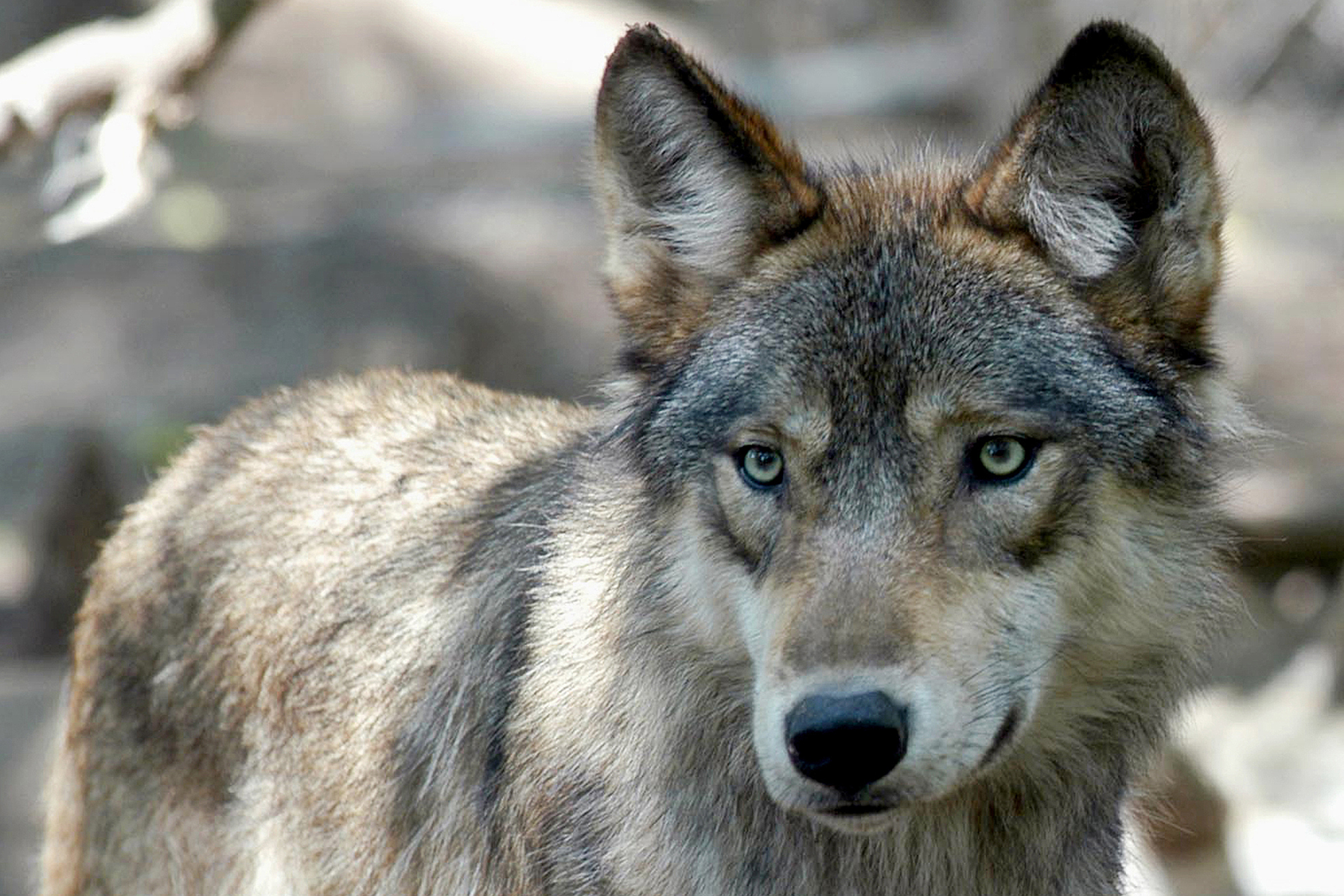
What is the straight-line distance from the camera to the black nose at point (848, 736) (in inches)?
133

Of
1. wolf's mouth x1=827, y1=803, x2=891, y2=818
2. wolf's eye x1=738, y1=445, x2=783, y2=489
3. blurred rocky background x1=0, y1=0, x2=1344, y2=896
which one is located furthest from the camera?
blurred rocky background x1=0, y1=0, x2=1344, y2=896

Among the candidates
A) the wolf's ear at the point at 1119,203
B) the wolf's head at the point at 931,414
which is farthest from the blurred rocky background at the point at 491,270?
the wolf's ear at the point at 1119,203

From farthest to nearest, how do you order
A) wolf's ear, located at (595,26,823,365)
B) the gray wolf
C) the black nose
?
wolf's ear, located at (595,26,823,365)
the gray wolf
the black nose

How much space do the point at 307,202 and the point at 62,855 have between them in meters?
11.1

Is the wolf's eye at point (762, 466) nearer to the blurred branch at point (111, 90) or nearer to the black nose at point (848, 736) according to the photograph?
the black nose at point (848, 736)

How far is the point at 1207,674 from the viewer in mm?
4391

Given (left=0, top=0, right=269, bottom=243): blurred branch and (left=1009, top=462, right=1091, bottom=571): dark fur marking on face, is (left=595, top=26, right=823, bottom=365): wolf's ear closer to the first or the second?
(left=1009, top=462, right=1091, bottom=571): dark fur marking on face

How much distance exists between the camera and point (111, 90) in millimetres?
6020

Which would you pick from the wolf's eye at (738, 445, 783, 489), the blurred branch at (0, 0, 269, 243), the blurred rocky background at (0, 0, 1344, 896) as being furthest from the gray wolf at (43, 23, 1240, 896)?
the blurred branch at (0, 0, 269, 243)

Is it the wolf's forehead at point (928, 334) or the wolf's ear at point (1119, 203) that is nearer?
the wolf's forehead at point (928, 334)

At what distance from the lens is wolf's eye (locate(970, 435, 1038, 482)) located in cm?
370

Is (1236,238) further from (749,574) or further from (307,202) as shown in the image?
(749,574)

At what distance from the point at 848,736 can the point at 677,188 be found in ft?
5.03

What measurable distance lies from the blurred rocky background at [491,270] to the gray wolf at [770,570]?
76 centimetres
